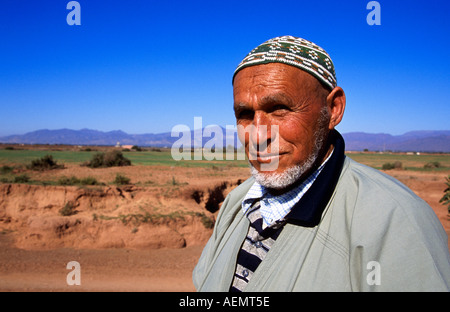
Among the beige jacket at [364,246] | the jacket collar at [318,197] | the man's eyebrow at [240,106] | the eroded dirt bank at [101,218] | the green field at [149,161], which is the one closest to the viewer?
the beige jacket at [364,246]

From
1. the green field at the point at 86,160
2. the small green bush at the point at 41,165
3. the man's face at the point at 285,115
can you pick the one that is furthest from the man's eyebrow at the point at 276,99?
the green field at the point at 86,160

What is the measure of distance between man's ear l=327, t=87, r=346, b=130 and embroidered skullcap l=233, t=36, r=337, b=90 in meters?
0.06

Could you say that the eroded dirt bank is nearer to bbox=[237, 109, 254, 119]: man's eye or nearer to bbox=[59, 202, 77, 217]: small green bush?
bbox=[59, 202, 77, 217]: small green bush

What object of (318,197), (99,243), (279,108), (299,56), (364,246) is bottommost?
(99,243)

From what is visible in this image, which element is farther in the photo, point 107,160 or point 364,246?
point 107,160

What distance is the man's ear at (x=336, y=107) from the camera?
142cm

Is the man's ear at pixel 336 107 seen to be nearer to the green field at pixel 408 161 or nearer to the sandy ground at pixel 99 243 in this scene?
the sandy ground at pixel 99 243

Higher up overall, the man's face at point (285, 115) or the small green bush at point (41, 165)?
the man's face at point (285, 115)

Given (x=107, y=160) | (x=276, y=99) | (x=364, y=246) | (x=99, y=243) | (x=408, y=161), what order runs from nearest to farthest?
(x=364, y=246)
(x=276, y=99)
(x=99, y=243)
(x=107, y=160)
(x=408, y=161)

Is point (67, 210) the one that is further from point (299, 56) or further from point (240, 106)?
point (299, 56)

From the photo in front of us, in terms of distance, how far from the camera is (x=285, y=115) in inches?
53.3

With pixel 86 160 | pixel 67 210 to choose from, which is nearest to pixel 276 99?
pixel 67 210

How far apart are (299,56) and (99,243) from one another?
10.1 metres
